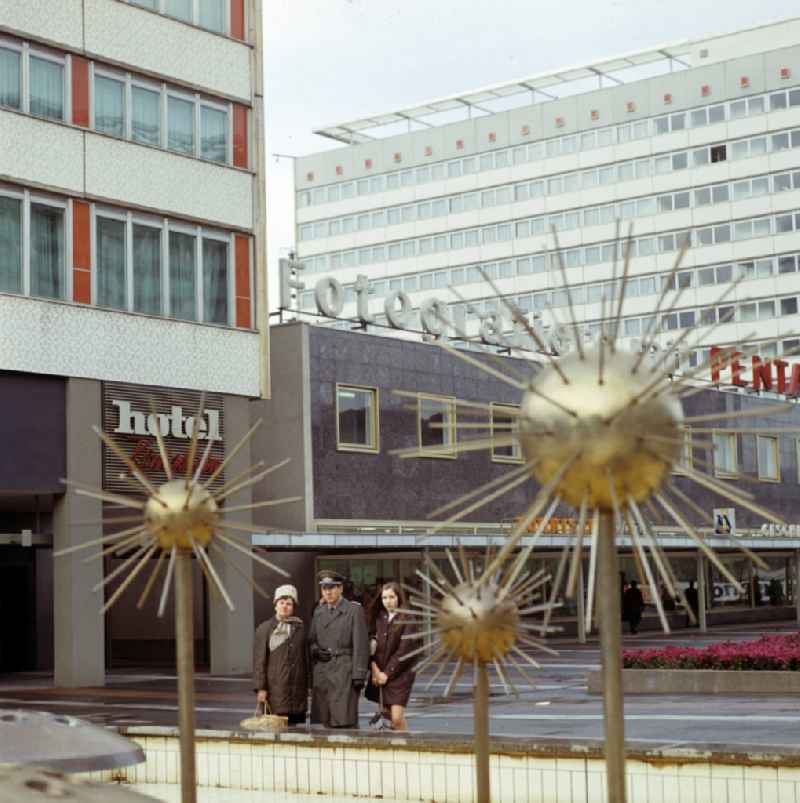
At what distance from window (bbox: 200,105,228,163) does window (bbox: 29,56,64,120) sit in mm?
3602

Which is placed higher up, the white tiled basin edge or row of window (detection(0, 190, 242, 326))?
row of window (detection(0, 190, 242, 326))

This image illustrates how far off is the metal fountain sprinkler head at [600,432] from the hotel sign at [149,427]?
87.0ft

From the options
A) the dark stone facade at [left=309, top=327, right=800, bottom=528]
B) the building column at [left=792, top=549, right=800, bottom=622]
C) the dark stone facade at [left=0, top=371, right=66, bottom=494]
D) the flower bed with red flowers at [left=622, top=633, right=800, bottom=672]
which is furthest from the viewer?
the building column at [left=792, top=549, right=800, bottom=622]

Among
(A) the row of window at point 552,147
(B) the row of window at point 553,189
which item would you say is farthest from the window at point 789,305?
(A) the row of window at point 552,147

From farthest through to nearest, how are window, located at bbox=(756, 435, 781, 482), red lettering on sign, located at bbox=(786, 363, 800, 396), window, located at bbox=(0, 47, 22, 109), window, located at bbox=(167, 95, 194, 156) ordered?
red lettering on sign, located at bbox=(786, 363, 800, 396)
window, located at bbox=(756, 435, 781, 482)
window, located at bbox=(167, 95, 194, 156)
window, located at bbox=(0, 47, 22, 109)

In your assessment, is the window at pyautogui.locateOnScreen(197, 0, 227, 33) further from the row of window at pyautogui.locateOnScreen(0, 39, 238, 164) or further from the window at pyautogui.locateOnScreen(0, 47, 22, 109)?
the window at pyautogui.locateOnScreen(0, 47, 22, 109)

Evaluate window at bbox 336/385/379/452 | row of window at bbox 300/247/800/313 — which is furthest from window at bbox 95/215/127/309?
row of window at bbox 300/247/800/313

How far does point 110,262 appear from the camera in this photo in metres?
32.7

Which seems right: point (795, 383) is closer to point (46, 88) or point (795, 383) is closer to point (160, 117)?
point (160, 117)

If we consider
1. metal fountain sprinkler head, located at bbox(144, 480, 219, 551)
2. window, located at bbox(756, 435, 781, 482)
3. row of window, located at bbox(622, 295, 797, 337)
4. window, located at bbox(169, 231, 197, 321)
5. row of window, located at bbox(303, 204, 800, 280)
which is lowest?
metal fountain sprinkler head, located at bbox(144, 480, 219, 551)

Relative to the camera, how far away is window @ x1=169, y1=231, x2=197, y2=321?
34.0m

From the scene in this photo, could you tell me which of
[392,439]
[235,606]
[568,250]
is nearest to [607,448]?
[235,606]

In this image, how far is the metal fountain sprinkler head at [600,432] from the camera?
500 centimetres

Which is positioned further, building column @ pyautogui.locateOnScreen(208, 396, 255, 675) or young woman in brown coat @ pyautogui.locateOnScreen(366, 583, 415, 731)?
building column @ pyautogui.locateOnScreen(208, 396, 255, 675)
